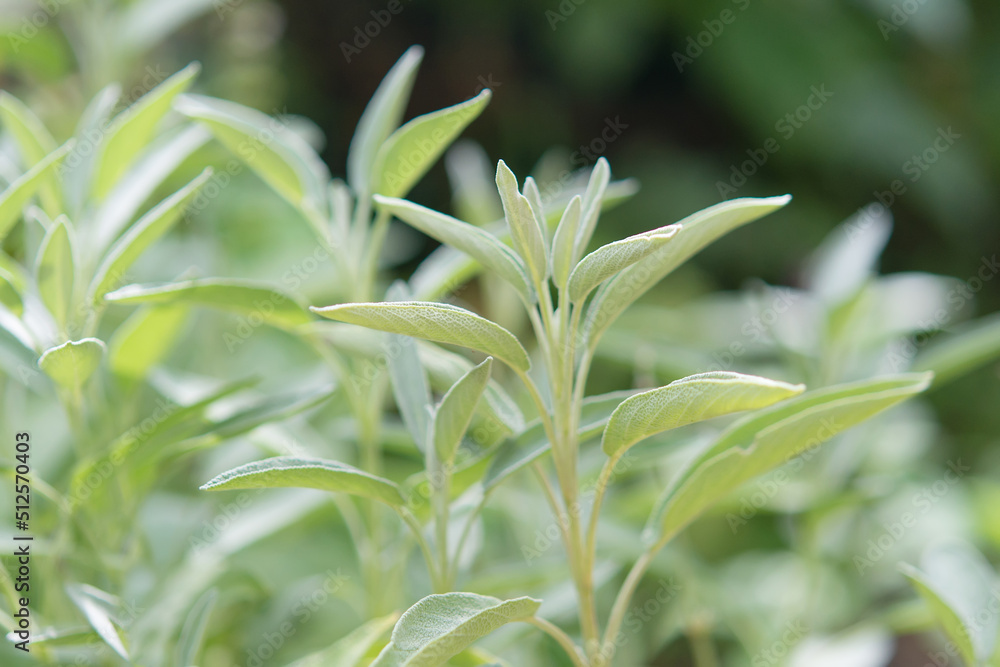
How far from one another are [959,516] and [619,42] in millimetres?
927

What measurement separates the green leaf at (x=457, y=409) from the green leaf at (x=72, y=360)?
15cm

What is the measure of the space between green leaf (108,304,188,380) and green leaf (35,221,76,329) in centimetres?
4

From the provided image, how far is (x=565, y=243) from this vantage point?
1.17ft

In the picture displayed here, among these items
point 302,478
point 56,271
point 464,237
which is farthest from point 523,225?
point 56,271

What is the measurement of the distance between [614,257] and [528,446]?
0.38ft

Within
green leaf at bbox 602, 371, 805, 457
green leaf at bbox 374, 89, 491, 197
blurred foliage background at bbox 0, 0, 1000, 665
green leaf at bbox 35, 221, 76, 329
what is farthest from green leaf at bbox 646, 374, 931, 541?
blurred foliage background at bbox 0, 0, 1000, 665

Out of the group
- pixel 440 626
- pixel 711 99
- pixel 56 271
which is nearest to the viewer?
pixel 440 626

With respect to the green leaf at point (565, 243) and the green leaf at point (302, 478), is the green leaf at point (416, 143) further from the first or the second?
the green leaf at point (302, 478)

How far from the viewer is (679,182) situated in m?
1.53

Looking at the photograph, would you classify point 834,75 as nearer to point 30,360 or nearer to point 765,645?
point 765,645

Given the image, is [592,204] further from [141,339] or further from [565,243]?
[141,339]

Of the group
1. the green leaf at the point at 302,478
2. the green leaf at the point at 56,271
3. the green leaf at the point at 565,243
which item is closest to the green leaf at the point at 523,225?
the green leaf at the point at 565,243

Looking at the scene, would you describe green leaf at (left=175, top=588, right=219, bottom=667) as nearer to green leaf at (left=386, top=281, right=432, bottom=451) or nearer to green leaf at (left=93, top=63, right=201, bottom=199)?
green leaf at (left=386, top=281, right=432, bottom=451)

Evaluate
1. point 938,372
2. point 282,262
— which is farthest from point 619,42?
point 938,372
